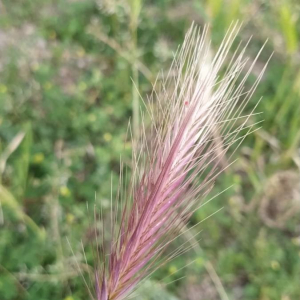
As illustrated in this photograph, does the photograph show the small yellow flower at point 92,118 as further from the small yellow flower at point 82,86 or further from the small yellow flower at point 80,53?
the small yellow flower at point 80,53

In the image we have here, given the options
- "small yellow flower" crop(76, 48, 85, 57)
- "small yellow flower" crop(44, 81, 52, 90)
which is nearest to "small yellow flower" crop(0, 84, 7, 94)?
"small yellow flower" crop(44, 81, 52, 90)

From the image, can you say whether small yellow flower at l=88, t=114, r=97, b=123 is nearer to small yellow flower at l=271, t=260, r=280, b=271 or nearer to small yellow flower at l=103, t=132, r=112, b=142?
small yellow flower at l=103, t=132, r=112, b=142

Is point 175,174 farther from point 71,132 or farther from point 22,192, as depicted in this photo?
point 71,132

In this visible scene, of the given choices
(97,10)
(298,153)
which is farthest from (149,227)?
(97,10)

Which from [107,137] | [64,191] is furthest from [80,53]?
[64,191]

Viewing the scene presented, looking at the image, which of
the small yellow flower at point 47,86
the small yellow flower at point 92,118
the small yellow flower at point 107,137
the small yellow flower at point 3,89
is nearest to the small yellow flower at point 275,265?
the small yellow flower at point 107,137

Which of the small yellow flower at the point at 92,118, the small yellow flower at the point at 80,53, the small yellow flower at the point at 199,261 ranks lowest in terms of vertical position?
the small yellow flower at the point at 199,261

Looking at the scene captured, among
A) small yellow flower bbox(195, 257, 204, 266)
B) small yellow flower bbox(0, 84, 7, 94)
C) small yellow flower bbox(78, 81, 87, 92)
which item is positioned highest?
small yellow flower bbox(78, 81, 87, 92)

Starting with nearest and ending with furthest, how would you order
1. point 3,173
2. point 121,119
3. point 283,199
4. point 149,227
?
point 149,227
point 3,173
point 283,199
point 121,119
